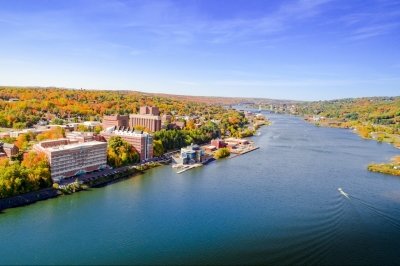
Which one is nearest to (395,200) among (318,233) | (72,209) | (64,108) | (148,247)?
(318,233)

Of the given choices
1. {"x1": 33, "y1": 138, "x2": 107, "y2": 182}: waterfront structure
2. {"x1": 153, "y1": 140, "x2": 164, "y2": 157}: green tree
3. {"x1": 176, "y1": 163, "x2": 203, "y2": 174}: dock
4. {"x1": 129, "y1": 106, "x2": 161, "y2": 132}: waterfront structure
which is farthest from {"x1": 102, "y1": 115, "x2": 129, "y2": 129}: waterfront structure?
{"x1": 33, "y1": 138, "x2": 107, "y2": 182}: waterfront structure

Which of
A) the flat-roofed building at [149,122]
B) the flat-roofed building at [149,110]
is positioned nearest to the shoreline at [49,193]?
the flat-roofed building at [149,122]

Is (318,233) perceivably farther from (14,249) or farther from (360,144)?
(360,144)

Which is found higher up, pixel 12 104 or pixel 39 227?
pixel 12 104

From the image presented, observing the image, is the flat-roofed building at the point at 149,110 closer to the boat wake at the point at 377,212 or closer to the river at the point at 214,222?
the river at the point at 214,222

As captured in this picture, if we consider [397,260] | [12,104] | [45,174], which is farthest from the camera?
[12,104]

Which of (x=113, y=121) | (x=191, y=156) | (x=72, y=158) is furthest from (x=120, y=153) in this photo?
(x=113, y=121)
